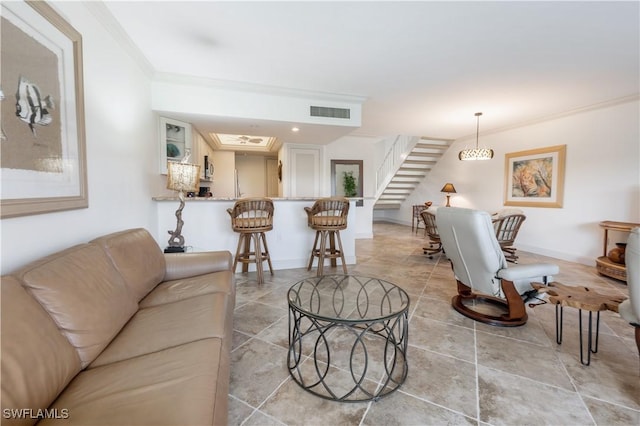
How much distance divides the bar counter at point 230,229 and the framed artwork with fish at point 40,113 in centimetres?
165

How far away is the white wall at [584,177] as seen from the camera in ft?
12.3

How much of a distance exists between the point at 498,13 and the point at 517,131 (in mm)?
4085

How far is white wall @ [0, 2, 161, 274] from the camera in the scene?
4.51 feet

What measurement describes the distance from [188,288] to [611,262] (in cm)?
506

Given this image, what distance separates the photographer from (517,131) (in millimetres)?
5207

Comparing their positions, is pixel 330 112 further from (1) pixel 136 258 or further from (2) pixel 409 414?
(2) pixel 409 414

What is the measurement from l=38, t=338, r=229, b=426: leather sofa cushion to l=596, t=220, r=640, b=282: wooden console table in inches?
186

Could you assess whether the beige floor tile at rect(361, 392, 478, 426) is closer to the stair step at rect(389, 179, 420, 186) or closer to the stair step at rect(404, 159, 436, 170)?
the stair step at rect(404, 159, 436, 170)

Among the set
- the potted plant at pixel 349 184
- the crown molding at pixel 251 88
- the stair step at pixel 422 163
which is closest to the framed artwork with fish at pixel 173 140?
the crown molding at pixel 251 88

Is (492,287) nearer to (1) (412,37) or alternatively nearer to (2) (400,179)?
(1) (412,37)

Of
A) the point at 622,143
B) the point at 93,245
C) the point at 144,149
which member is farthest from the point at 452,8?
the point at 622,143

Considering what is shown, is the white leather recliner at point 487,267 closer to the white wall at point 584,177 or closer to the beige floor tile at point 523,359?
the beige floor tile at point 523,359

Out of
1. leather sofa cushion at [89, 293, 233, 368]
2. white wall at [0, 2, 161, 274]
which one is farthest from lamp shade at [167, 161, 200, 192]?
leather sofa cushion at [89, 293, 233, 368]

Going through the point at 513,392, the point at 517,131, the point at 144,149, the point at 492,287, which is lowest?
the point at 513,392
